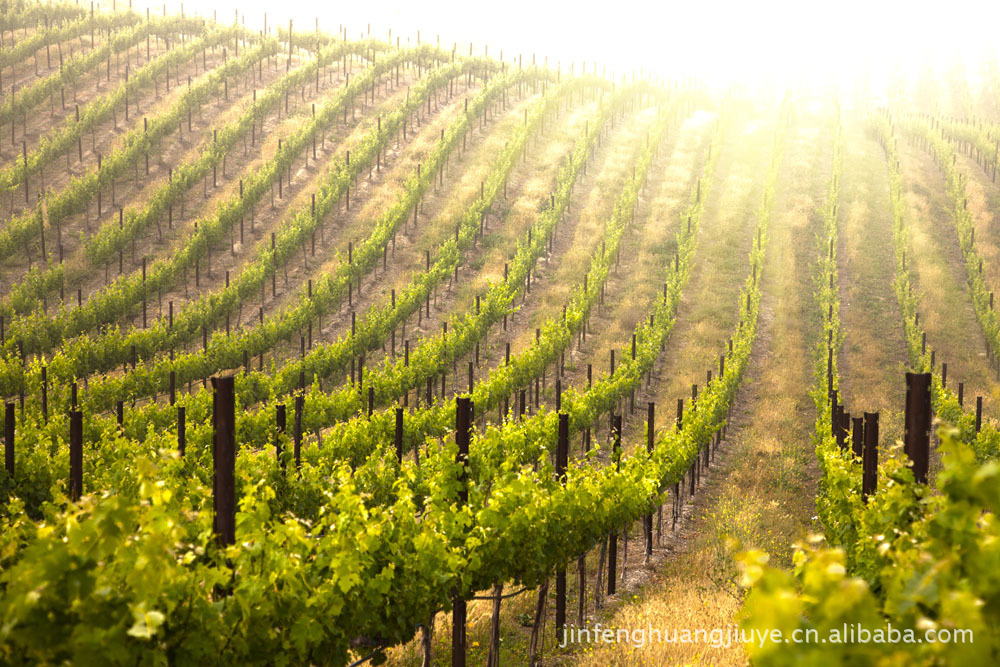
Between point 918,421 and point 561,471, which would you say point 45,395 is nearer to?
point 561,471

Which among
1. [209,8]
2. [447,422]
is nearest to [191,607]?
[447,422]

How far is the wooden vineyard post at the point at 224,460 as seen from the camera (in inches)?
243

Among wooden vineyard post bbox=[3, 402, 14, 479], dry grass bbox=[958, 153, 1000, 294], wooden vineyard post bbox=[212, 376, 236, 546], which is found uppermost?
dry grass bbox=[958, 153, 1000, 294]

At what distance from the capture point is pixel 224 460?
6.25 m

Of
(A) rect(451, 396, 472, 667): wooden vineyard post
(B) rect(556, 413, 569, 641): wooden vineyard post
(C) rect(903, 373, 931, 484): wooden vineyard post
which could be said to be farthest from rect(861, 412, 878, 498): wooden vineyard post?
(A) rect(451, 396, 472, 667): wooden vineyard post

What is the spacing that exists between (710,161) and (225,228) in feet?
95.6

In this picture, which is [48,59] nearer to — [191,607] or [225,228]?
[225,228]

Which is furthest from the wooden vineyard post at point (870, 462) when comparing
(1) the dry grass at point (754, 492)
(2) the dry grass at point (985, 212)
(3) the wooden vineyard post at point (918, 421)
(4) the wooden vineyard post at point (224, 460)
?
(2) the dry grass at point (985, 212)

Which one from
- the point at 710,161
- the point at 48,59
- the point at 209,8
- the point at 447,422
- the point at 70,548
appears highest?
the point at 209,8

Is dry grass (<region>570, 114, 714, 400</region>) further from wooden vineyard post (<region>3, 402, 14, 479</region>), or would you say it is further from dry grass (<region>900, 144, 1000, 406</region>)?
wooden vineyard post (<region>3, 402, 14, 479</region>)

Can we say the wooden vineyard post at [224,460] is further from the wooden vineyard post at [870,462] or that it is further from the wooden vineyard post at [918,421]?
the wooden vineyard post at [870,462]

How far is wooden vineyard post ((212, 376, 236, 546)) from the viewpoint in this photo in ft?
20.3

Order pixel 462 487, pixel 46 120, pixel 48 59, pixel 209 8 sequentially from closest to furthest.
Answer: pixel 462 487
pixel 46 120
pixel 48 59
pixel 209 8

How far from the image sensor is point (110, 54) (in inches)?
2039
